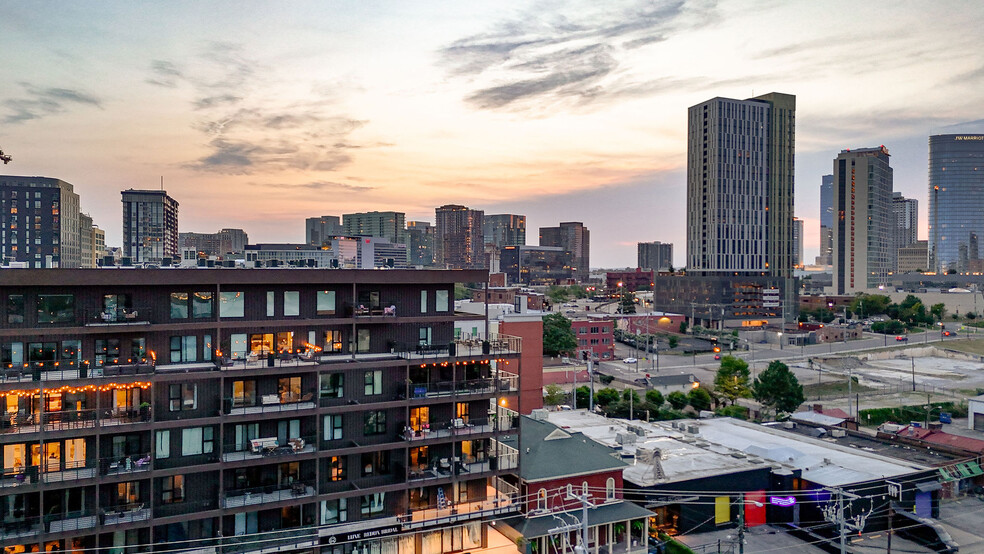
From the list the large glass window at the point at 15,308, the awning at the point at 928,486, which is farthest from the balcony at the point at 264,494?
the awning at the point at 928,486

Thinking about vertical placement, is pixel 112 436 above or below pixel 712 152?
below

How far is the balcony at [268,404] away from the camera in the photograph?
31.2m

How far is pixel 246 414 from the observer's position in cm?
3094

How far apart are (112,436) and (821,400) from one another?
8648 cm

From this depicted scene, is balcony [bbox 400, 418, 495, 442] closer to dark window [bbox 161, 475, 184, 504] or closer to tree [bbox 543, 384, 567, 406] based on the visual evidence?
dark window [bbox 161, 475, 184, 504]

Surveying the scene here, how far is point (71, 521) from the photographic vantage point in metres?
27.7

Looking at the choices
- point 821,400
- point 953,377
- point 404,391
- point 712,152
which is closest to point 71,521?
point 404,391

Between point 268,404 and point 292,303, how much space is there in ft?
17.9

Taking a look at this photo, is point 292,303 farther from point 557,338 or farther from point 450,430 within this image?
point 557,338

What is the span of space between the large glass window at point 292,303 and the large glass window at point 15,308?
37.5ft

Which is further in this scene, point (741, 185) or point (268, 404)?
point (741, 185)

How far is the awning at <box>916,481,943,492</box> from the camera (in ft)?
145

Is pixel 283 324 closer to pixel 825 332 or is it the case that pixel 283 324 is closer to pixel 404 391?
pixel 404 391

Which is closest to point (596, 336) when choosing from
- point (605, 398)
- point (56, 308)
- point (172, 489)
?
point (605, 398)
